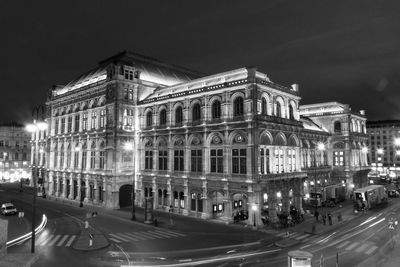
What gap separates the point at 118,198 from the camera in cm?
5719

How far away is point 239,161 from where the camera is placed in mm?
44125

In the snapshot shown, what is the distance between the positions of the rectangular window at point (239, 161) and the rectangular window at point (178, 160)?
1069 cm

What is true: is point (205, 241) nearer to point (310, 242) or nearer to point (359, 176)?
point (310, 242)

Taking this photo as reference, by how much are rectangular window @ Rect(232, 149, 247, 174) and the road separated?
25.4ft

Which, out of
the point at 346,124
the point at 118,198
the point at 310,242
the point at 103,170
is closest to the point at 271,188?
the point at 310,242

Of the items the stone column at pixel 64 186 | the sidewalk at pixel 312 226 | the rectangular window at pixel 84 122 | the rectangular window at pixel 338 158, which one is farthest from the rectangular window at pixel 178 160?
the rectangular window at pixel 338 158

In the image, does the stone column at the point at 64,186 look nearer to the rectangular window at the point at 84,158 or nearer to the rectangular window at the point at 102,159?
the rectangular window at the point at 84,158

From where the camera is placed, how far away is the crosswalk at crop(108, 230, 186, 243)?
115 ft

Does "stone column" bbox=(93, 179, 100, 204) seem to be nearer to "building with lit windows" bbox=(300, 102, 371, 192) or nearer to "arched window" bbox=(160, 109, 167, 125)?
"arched window" bbox=(160, 109, 167, 125)

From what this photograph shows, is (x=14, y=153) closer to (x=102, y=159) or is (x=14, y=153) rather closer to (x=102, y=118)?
(x=102, y=118)

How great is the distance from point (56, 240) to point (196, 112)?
89.3ft

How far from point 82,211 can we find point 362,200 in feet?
159

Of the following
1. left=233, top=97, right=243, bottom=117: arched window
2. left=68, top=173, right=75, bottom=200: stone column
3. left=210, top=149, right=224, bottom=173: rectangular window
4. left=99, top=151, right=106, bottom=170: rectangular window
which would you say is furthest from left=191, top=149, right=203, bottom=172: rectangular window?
left=68, top=173, right=75, bottom=200: stone column

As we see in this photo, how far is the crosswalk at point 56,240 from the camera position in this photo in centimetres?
3250
